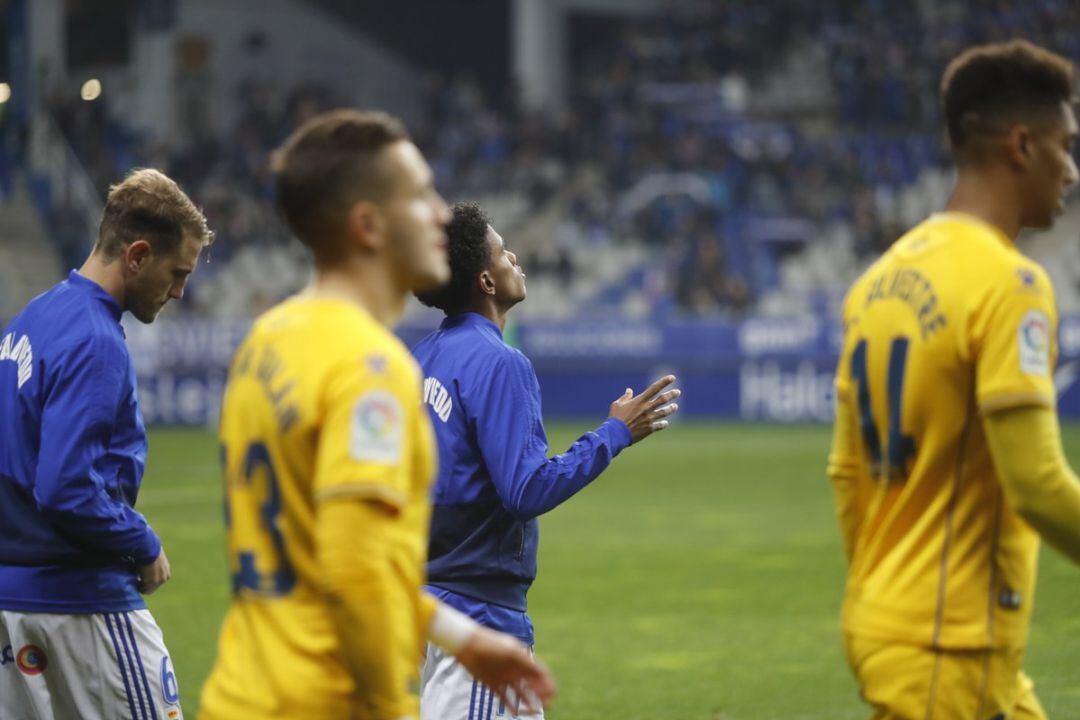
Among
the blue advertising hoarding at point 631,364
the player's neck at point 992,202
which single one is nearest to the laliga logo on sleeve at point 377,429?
the player's neck at point 992,202

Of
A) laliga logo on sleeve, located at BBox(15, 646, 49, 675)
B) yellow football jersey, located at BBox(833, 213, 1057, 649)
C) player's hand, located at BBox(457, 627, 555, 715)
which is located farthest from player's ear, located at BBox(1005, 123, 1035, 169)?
laliga logo on sleeve, located at BBox(15, 646, 49, 675)

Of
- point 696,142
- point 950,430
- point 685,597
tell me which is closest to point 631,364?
point 696,142

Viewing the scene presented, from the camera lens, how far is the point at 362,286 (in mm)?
2959

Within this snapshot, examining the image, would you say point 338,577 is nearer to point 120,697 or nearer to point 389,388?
point 389,388

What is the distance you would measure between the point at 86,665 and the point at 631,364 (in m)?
24.7

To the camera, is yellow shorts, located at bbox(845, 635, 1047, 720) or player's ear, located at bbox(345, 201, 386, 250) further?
yellow shorts, located at bbox(845, 635, 1047, 720)

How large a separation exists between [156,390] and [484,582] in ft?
82.8

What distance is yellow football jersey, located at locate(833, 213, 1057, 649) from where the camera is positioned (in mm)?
3164

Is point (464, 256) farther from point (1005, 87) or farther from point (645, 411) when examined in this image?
point (1005, 87)

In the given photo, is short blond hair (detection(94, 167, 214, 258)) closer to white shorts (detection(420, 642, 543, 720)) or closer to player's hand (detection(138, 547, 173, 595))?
player's hand (detection(138, 547, 173, 595))

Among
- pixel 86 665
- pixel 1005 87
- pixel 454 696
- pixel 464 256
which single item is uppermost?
pixel 1005 87

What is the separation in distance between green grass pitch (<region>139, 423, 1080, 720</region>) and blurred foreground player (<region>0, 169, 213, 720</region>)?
132 inches

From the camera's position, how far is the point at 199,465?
2161cm

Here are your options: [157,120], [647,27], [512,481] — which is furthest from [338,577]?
[647,27]
